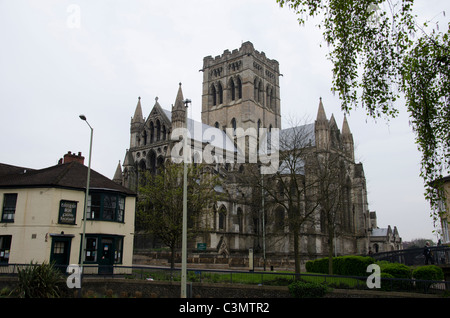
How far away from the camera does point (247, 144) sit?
70.4m

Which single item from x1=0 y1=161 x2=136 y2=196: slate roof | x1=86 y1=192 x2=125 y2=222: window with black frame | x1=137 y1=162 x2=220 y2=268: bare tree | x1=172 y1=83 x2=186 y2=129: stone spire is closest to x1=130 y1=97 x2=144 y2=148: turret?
x1=172 y1=83 x2=186 y2=129: stone spire

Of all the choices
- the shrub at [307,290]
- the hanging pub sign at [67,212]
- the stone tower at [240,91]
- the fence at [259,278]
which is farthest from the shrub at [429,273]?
the stone tower at [240,91]

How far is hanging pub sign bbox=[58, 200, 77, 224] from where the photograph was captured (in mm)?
28266

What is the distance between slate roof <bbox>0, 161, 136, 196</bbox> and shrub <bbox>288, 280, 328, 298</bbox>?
16873 mm

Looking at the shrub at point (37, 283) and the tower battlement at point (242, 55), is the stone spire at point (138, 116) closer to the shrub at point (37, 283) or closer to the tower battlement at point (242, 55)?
the tower battlement at point (242, 55)

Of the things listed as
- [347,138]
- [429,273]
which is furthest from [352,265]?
[347,138]

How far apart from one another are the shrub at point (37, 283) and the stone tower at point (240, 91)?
56.7 meters

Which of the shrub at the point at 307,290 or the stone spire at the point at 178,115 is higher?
the stone spire at the point at 178,115

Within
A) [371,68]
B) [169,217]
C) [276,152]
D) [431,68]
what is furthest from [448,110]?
[169,217]

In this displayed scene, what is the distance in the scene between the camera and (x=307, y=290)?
63.8ft

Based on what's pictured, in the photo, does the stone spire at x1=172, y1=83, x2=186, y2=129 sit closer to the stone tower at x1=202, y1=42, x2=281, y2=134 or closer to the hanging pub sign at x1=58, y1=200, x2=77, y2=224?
the stone tower at x1=202, y1=42, x2=281, y2=134

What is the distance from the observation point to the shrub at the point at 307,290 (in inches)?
754

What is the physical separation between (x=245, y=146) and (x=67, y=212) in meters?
44.2

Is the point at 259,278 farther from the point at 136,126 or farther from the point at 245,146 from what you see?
the point at 245,146
